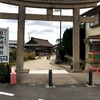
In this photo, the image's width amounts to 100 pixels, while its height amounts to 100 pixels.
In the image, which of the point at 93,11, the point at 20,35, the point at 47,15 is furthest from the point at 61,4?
the point at 93,11

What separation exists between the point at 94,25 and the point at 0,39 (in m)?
12.3

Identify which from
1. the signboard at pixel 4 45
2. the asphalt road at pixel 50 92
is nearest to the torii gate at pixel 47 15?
the signboard at pixel 4 45

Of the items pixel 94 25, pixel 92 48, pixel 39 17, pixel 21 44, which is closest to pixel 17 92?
pixel 21 44

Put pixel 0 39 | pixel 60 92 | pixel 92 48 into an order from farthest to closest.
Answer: pixel 92 48 → pixel 0 39 → pixel 60 92

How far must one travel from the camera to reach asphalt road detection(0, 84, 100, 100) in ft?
26.2

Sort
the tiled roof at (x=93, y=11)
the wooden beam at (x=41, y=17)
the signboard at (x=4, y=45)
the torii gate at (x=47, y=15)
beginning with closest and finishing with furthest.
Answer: the signboard at (x=4, y=45) → the wooden beam at (x=41, y=17) → the torii gate at (x=47, y=15) → the tiled roof at (x=93, y=11)

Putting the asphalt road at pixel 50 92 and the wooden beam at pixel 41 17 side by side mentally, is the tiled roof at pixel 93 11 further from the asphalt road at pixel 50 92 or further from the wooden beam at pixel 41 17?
the asphalt road at pixel 50 92

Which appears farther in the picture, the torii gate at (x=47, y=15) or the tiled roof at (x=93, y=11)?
the tiled roof at (x=93, y=11)

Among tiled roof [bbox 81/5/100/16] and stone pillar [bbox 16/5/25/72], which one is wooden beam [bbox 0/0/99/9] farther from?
tiled roof [bbox 81/5/100/16]

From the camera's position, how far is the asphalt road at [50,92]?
7.98 meters

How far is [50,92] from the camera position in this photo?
878 cm

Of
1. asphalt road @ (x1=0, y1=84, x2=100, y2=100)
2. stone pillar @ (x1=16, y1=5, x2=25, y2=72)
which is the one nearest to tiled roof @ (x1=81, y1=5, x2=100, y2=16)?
stone pillar @ (x1=16, y1=5, x2=25, y2=72)

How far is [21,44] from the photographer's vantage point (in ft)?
49.4

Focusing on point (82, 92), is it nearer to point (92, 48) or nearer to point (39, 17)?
point (39, 17)
